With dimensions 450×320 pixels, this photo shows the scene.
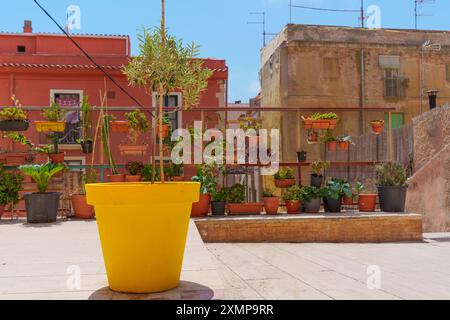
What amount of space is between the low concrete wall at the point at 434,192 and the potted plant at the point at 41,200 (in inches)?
298

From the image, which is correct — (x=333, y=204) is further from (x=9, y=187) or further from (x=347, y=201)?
(x=9, y=187)

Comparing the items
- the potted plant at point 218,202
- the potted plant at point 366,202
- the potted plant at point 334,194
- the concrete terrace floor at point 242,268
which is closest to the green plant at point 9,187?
the concrete terrace floor at point 242,268

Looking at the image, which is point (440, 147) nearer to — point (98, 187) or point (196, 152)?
point (196, 152)

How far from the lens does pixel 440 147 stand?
406 inches

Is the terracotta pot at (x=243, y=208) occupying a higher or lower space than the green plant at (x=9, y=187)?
lower

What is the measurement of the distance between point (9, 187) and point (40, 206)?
69 centimetres

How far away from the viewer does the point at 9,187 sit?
6.27m

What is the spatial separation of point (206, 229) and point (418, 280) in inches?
116

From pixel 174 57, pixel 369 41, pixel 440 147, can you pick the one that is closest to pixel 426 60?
pixel 369 41

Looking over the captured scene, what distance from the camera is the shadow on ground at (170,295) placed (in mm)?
2525

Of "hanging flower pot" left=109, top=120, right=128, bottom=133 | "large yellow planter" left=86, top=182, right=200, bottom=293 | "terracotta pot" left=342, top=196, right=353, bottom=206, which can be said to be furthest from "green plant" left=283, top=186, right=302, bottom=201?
"large yellow planter" left=86, top=182, right=200, bottom=293

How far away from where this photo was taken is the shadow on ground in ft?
8.29

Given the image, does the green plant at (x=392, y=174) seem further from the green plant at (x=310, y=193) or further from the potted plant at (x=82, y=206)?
the potted plant at (x=82, y=206)

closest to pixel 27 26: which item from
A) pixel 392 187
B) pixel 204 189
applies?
pixel 204 189
